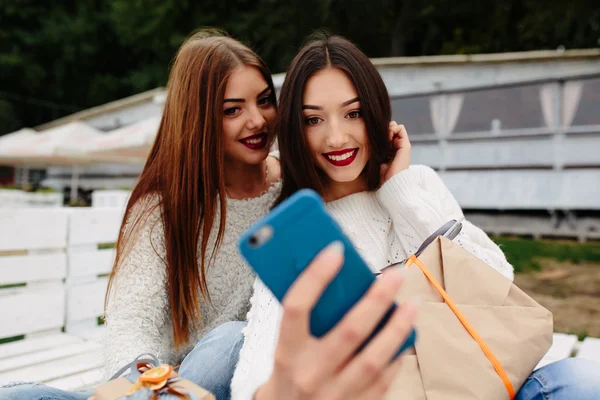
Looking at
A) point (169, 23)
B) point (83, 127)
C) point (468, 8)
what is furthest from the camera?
point (169, 23)

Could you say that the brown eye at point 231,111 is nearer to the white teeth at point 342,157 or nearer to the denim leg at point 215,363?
the white teeth at point 342,157

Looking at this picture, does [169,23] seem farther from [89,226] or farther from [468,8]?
[89,226]

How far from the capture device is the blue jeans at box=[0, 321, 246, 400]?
1430mm

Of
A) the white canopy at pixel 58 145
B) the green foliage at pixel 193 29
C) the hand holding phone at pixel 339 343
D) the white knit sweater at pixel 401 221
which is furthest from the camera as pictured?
the green foliage at pixel 193 29

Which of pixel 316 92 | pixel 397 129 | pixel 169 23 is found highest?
pixel 169 23

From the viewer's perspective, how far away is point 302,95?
1.85 m

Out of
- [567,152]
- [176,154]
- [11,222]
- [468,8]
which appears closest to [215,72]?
[176,154]

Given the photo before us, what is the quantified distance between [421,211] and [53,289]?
216cm

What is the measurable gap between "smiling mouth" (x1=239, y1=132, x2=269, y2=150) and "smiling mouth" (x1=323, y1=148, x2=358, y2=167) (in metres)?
0.35

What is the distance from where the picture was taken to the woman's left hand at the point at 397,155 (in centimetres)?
203

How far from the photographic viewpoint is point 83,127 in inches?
474

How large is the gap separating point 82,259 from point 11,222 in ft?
1.54

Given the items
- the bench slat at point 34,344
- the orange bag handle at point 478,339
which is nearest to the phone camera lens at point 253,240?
the orange bag handle at point 478,339

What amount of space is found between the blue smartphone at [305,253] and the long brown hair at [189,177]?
1.23m
